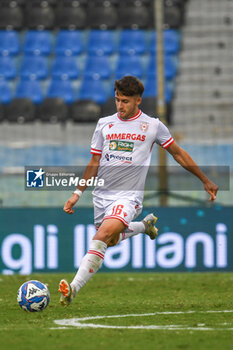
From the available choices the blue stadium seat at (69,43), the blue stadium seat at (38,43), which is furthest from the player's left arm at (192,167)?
the blue stadium seat at (38,43)

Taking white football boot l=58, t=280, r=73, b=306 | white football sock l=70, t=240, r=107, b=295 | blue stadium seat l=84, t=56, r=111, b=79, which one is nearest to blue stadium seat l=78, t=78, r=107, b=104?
blue stadium seat l=84, t=56, r=111, b=79

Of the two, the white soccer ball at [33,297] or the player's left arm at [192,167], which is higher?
the player's left arm at [192,167]

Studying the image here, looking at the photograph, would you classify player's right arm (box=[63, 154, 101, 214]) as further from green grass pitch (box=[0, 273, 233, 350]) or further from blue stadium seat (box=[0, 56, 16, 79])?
blue stadium seat (box=[0, 56, 16, 79])

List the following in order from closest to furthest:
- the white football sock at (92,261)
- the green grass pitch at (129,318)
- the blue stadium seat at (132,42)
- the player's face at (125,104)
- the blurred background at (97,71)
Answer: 1. the green grass pitch at (129,318)
2. the white football sock at (92,261)
3. the player's face at (125,104)
4. the blurred background at (97,71)
5. the blue stadium seat at (132,42)

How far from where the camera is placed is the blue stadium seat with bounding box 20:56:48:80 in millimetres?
20266

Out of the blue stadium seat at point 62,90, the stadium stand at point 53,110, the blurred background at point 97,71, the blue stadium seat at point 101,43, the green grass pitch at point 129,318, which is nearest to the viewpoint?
the green grass pitch at point 129,318

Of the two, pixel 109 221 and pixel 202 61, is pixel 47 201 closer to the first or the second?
pixel 109 221

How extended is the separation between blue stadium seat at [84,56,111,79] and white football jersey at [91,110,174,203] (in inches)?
516

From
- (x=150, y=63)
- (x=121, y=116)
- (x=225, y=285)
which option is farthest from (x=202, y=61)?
(x=121, y=116)

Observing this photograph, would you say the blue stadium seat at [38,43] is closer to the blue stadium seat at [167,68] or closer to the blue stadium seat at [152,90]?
the blue stadium seat at [167,68]

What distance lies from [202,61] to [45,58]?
429 centimetres

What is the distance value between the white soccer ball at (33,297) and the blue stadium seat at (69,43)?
1455 centimetres

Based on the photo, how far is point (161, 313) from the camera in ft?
22.2

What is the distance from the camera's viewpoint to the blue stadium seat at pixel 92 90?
19578 millimetres
